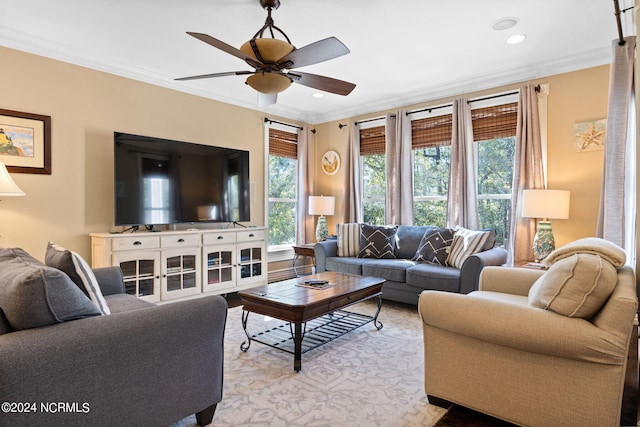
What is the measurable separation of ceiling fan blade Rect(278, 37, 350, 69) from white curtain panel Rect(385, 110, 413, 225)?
282 centimetres

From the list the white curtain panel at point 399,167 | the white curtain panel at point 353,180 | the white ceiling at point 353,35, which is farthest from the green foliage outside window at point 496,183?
Answer: the white curtain panel at point 353,180

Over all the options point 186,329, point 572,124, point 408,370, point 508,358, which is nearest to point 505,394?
point 508,358

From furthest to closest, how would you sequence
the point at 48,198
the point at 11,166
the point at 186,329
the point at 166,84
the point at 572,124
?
the point at 166,84 < the point at 572,124 < the point at 48,198 < the point at 11,166 < the point at 186,329

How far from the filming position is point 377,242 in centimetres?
454

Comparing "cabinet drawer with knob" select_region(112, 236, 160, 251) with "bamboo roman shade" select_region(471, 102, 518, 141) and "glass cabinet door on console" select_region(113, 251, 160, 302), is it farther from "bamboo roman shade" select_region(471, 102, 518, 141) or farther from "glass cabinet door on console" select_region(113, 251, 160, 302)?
"bamboo roman shade" select_region(471, 102, 518, 141)

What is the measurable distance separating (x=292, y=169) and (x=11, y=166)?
11.6 feet

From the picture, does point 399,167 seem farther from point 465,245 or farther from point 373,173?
point 465,245

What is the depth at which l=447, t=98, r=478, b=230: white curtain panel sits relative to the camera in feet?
14.3

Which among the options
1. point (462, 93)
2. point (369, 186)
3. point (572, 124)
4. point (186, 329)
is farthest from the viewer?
point (369, 186)

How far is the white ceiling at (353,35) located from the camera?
109 inches

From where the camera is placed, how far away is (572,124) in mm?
3752

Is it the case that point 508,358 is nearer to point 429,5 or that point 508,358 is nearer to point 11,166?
point 429,5

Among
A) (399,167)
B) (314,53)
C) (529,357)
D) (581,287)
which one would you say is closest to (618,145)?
(581,287)

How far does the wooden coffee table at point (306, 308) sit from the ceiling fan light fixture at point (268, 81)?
4.97ft
